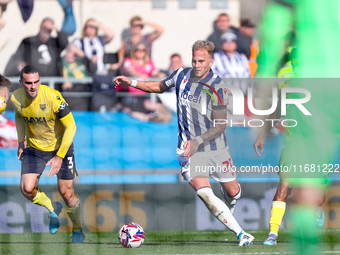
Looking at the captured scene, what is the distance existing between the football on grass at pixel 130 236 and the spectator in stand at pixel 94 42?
159 centimetres

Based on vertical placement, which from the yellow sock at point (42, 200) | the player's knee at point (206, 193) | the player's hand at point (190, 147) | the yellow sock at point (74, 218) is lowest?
the yellow sock at point (74, 218)

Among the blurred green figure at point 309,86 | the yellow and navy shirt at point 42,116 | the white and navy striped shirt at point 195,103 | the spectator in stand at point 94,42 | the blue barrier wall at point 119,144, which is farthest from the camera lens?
the blue barrier wall at point 119,144

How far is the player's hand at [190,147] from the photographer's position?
438 cm

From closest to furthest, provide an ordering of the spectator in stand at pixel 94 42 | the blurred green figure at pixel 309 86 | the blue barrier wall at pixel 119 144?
→ 1. the blurred green figure at pixel 309 86
2. the spectator in stand at pixel 94 42
3. the blue barrier wall at pixel 119 144

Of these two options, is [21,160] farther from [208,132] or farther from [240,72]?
[240,72]

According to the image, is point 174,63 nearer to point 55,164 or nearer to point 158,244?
point 55,164

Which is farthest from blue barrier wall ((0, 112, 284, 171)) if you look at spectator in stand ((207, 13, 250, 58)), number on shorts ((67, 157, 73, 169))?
spectator in stand ((207, 13, 250, 58))

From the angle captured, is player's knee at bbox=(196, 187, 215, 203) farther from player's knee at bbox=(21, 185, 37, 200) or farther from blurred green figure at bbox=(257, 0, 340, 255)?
player's knee at bbox=(21, 185, 37, 200)

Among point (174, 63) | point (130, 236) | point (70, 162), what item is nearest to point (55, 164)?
point (70, 162)

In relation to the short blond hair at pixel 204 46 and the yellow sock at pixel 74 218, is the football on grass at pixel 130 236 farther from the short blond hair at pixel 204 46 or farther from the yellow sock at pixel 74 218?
the short blond hair at pixel 204 46

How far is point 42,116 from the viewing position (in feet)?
14.9

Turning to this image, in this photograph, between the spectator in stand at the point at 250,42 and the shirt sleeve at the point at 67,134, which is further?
the shirt sleeve at the point at 67,134

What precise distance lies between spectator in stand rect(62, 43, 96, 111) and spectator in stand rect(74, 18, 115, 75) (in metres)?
0.06

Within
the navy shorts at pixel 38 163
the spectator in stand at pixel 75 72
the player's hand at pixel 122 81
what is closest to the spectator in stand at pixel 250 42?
the player's hand at pixel 122 81
